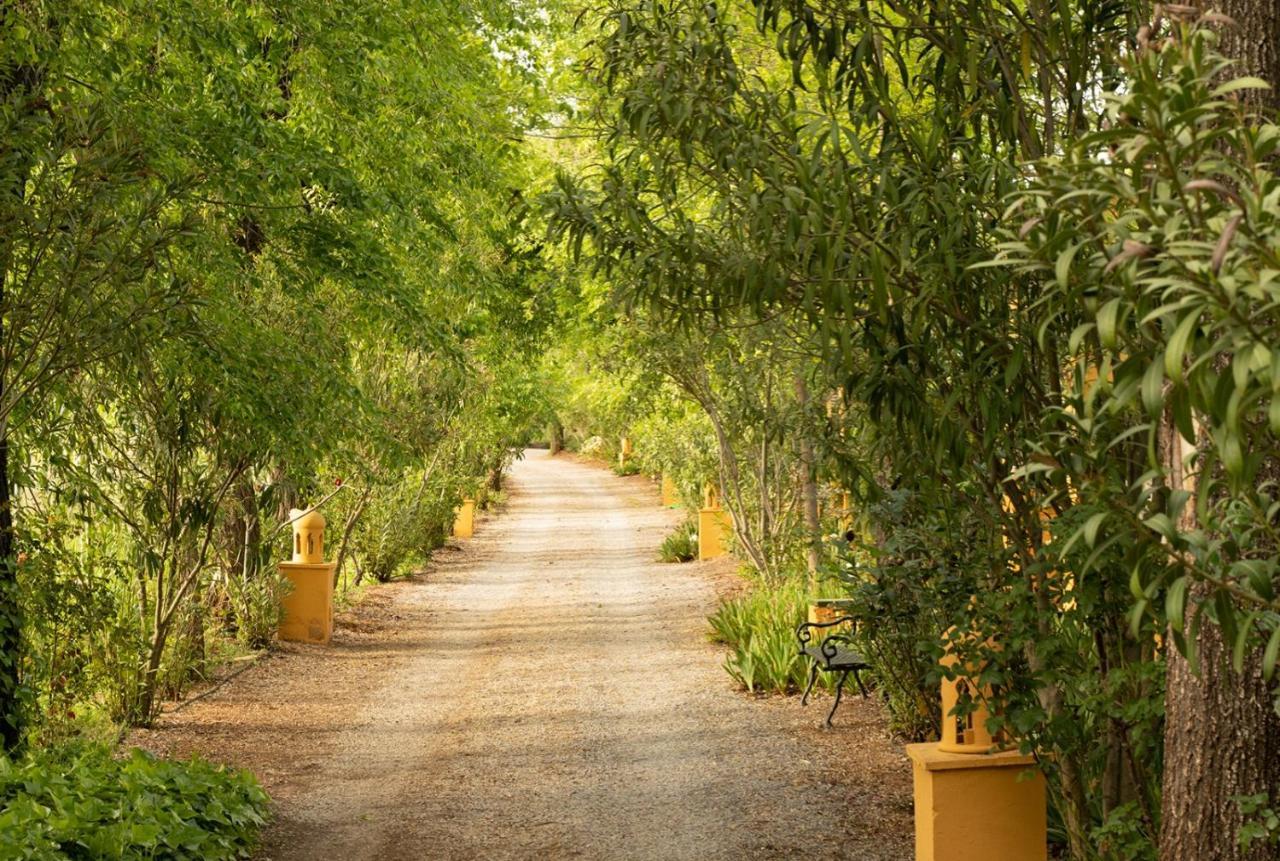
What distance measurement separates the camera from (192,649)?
1220 cm

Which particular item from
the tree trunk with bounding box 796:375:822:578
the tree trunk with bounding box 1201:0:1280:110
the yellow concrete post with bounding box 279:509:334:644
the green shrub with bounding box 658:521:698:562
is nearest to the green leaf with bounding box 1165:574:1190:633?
the tree trunk with bounding box 1201:0:1280:110

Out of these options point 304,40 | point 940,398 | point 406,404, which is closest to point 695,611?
point 406,404

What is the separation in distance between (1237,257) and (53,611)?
753 cm

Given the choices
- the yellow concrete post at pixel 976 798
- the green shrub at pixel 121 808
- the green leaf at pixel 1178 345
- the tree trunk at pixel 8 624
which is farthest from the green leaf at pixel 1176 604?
the tree trunk at pixel 8 624

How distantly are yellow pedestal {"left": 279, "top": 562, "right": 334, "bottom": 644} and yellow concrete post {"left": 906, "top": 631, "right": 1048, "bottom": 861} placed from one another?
9689 millimetres

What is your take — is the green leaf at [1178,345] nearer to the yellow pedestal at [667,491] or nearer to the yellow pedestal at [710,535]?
the yellow pedestal at [710,535]

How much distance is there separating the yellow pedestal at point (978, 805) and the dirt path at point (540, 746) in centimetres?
105

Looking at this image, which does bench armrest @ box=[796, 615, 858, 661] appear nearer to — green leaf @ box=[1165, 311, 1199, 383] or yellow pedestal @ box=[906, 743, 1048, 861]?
yellow pedestal @ box=[906, 743, 1048, 861]

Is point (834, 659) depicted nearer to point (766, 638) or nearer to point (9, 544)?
point (766, 638)

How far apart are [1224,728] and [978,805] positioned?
2.39 meters

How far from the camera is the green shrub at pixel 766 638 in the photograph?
12047mm

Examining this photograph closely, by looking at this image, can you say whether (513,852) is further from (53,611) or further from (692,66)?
(692,66)

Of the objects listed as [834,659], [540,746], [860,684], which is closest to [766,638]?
[860,684]

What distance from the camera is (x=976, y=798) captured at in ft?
20.9
